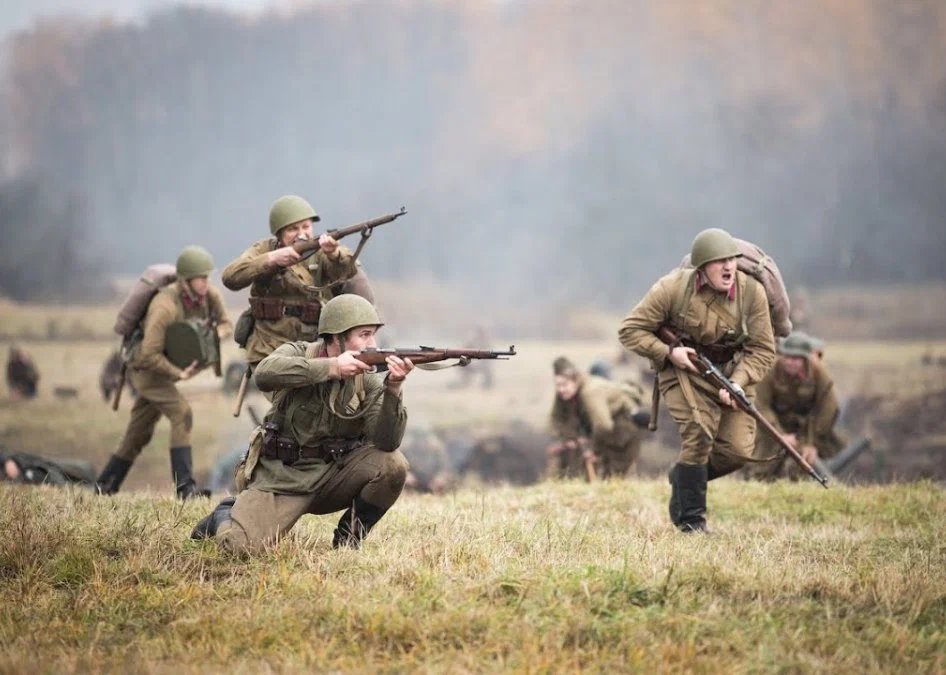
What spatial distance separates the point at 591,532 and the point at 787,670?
2.96 metres

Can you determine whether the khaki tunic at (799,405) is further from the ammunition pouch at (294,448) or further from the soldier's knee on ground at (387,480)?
the ammunition pouch at (294,448)

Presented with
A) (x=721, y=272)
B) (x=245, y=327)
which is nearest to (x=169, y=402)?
(x=245, y=327)

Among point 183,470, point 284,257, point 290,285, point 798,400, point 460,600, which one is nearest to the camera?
point 460,600

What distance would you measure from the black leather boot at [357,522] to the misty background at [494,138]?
25.0 metres

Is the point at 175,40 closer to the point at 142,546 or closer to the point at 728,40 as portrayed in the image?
the point at 728,40

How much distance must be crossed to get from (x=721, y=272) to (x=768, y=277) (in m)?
0.55

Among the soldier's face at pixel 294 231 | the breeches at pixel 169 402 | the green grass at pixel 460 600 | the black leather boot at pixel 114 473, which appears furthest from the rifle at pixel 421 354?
the black leather boot at pixel 114 473

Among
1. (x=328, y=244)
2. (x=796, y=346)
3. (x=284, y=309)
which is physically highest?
(x=328, y=244)

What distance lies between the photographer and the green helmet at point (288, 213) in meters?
9.44

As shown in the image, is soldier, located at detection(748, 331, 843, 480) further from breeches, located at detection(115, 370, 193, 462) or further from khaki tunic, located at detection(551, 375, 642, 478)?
breeches, located at detection(115, 370, 193, 462)

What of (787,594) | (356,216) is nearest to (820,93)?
(356,216)

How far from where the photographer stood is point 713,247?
8.44 m

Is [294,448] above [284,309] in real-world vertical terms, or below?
below

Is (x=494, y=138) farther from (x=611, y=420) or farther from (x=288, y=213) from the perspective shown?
(x=288, y=213)
